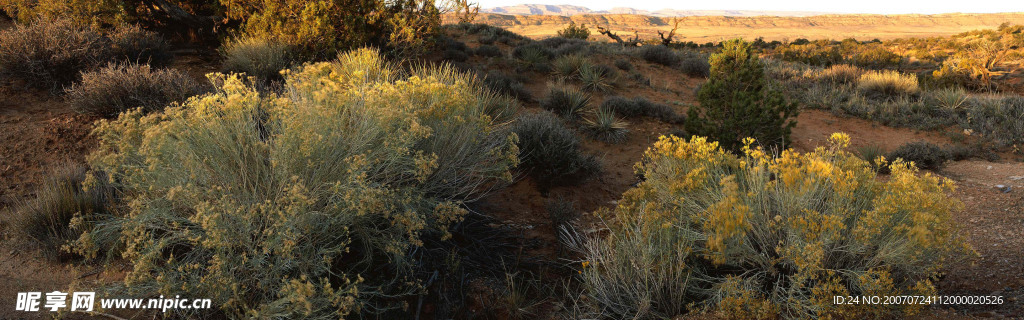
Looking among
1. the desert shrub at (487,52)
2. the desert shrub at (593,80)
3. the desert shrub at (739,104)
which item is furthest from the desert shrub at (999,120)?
the desert shrub at (487,52)

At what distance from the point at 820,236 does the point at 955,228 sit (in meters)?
0.91

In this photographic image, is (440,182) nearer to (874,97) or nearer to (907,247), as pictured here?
(907,247)

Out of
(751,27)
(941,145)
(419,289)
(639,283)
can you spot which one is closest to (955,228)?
(639,283)

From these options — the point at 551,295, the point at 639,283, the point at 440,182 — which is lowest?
the point at 551,295

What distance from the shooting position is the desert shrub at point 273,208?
2512 millimetres

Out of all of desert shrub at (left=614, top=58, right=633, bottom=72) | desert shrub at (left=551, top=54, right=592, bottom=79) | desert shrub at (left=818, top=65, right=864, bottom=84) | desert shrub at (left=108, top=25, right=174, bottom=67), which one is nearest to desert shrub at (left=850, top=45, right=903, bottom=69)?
desert shrub at (left=818, top=65, right=864, bottom=84)

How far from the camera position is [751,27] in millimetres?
76750

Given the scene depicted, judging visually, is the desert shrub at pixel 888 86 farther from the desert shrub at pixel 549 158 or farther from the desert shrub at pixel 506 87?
the desert shrub at pixel 549 158

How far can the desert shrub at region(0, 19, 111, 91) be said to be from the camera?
581cm

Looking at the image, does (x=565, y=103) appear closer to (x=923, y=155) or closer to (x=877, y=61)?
(x=923, y=155)

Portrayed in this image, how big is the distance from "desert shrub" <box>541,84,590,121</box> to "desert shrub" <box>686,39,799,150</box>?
1982 millimetres

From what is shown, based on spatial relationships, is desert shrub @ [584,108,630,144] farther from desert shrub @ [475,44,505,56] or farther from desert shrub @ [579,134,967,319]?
desert shrub @ [475,44,505,56]

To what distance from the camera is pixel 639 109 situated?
8680 millimetres

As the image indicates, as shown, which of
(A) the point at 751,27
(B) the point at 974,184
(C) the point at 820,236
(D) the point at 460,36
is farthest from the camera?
(A) the point at 751,27
